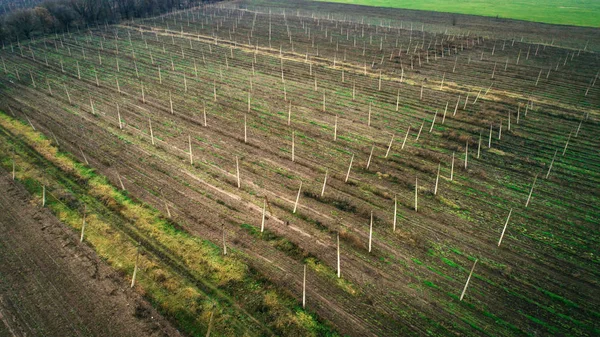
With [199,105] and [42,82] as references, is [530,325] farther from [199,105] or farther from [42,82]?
[42,82]

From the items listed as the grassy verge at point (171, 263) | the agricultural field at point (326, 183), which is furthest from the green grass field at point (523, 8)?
the grassy verge at point (171, 263)

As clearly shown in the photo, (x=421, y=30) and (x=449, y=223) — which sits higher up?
(x=421, y=30)

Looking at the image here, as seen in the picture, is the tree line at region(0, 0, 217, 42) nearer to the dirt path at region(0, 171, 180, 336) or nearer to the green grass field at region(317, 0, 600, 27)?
the dirt path at region(0, 171, 180, 336)

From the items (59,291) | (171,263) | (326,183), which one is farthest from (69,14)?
(171,263)

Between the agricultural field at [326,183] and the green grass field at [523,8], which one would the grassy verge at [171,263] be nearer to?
the agricultural field at [326,183]

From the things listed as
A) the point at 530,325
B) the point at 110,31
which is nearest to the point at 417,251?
the point at 530,325
